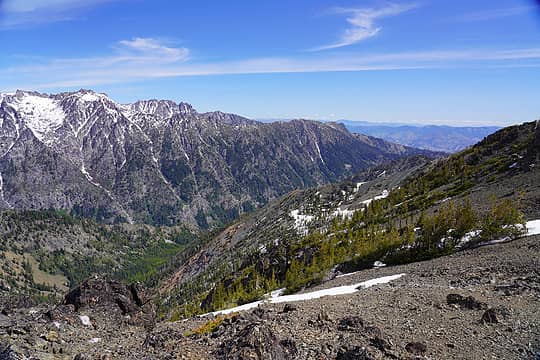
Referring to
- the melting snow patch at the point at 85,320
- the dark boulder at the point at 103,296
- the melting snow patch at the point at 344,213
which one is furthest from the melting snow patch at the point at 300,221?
the melting snow patch at the point at 85,320

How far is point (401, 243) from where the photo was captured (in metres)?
55.8

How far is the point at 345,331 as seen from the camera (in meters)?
19.9

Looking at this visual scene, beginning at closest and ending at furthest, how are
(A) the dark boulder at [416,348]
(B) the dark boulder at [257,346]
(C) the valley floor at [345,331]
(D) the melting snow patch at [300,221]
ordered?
1. (B) the dark boulder at [257,346]
2. (C) the valley floor at [345,331]
3. (A) the dark boulder at [416,348]
4. (D) the melting snow patch at [300,221]

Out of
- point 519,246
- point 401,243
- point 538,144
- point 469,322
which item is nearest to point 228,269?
point 401,243

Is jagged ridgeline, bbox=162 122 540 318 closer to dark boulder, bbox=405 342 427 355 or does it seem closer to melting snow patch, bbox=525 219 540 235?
melting snow patch, bbox=525 219 540 235

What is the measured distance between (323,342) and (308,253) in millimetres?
61768

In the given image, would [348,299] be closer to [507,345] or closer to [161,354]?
[507,345]

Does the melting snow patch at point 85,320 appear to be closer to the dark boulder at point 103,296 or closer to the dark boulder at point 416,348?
the dark boulder at point 103,296

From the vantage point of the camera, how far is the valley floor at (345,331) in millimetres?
16891

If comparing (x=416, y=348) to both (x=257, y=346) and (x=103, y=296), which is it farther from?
(x=103, y=296)

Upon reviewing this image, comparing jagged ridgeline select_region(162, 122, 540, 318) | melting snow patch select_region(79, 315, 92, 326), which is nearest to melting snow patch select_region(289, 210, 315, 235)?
jagged ridgeline select_region(162, 122, 540, 318)

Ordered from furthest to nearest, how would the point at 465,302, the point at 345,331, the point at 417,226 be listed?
the point at 417,226
the point at 465,302
the point at 345,331

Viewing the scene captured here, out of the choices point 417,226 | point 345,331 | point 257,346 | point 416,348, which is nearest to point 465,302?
point 416,348

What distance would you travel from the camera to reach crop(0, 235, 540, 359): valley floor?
1689 centimetres
